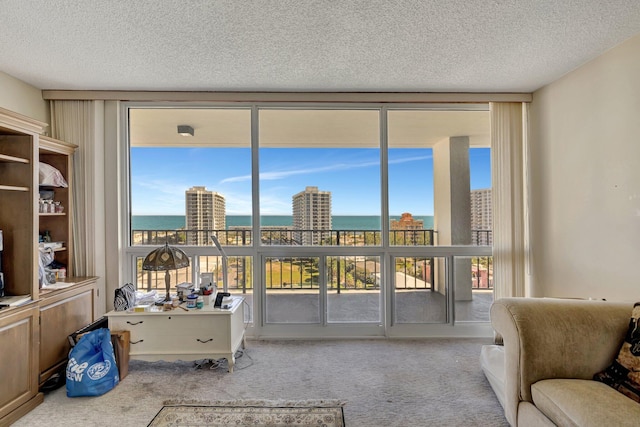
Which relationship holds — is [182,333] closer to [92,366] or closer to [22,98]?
[92,366]

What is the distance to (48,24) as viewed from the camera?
1975mm

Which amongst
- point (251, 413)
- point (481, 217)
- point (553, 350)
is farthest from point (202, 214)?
point (553, 350)

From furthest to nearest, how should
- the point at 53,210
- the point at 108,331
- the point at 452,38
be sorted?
1. the point at 53,210
2. the point at 108,331
3. the point at 452,38

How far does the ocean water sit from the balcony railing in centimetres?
5

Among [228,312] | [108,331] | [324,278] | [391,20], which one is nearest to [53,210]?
[108,331]

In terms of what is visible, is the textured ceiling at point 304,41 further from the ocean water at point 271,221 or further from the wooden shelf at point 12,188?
the ocean water at point 271,221

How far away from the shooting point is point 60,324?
250 cm

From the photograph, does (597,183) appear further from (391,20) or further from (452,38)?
(391,20)

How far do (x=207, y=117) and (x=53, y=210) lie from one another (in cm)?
167

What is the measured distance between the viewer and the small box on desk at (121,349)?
2434 millimetres

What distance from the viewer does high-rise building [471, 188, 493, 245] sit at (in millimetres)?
3340

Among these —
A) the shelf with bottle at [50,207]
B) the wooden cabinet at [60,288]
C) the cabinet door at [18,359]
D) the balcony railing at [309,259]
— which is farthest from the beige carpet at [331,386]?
the shelf with bottle at [50,207]

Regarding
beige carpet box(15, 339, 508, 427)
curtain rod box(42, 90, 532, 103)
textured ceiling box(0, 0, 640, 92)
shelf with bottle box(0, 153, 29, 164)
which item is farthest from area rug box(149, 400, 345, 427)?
curtain rod box(42, 90, 532, 103)

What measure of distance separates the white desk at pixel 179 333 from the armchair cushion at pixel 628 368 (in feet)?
7.92
